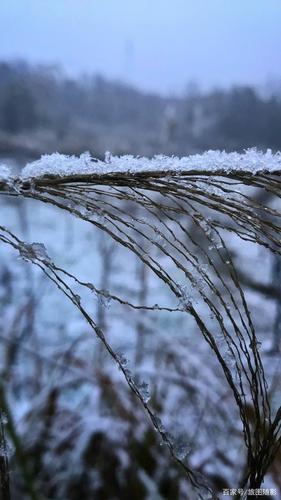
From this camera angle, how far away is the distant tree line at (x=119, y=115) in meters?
18.0

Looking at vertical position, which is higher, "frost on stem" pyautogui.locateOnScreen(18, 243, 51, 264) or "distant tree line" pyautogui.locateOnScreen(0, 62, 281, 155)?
"distant tree line" pyautogui.locateOnScreen(0, 62, 281, 155)

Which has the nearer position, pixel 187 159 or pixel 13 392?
pixel 187 159

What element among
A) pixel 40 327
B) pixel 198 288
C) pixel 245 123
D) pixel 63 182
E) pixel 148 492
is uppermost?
pixel 245 123

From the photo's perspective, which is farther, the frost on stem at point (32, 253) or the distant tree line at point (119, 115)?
the distant tree line at point (119, 115)

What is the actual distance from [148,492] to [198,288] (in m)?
1.37

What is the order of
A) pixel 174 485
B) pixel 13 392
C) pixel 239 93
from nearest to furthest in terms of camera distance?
pixel 174 485 < pixel 13 392 < pixel 239 93

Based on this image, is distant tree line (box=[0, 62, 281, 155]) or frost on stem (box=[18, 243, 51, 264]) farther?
distant tree line (box=[0, 62, 281, 155])

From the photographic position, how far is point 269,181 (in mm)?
521

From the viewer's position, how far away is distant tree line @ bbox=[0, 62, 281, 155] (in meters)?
18.0

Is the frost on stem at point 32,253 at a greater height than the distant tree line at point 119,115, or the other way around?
the distant tree line at point 119,115

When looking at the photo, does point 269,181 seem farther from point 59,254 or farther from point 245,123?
→ point 245,123

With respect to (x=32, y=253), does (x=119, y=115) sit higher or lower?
higher

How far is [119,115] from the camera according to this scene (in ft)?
114

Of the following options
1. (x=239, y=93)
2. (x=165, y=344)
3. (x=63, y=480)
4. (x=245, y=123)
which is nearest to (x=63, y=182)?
(x=63, y=480)
